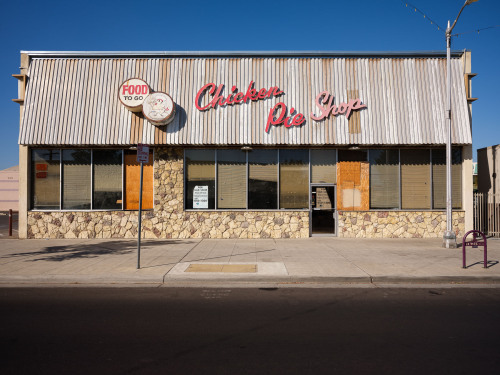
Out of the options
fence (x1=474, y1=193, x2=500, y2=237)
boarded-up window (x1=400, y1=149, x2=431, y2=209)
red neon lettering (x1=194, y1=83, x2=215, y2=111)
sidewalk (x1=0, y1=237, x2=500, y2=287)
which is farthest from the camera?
fence (x1=474, y1=193, x2=500, y2=237)

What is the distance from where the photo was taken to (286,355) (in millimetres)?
4629

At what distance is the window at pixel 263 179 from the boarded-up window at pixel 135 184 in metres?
4.01

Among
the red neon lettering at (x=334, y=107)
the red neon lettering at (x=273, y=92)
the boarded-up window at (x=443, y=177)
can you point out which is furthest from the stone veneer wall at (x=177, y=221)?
the red neon lettering at (x=273, y=92)

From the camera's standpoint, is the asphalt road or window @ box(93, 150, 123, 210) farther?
window @ box(93, 150, 123, 210)

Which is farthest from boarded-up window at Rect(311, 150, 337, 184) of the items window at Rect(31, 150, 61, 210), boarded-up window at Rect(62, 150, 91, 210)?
window at Rect(31, 150, 61, 210)

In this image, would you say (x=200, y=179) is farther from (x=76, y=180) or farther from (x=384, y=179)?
(x=384, y=179)

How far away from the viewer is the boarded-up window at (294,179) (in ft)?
51.1

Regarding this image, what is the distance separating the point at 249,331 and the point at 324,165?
36.2ft

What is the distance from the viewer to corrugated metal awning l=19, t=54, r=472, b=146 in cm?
1496

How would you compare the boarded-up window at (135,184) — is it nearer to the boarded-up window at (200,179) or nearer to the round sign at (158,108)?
the boarded-up window at (200,179)

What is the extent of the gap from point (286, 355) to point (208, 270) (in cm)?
495

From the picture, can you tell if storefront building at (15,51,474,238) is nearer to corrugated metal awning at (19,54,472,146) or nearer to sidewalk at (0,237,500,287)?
corrugated metal awning at (19,54,472,146)

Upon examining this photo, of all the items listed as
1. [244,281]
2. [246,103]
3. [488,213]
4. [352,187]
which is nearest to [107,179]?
[246,103]

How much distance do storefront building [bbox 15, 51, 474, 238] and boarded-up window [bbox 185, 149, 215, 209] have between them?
0.04 m
